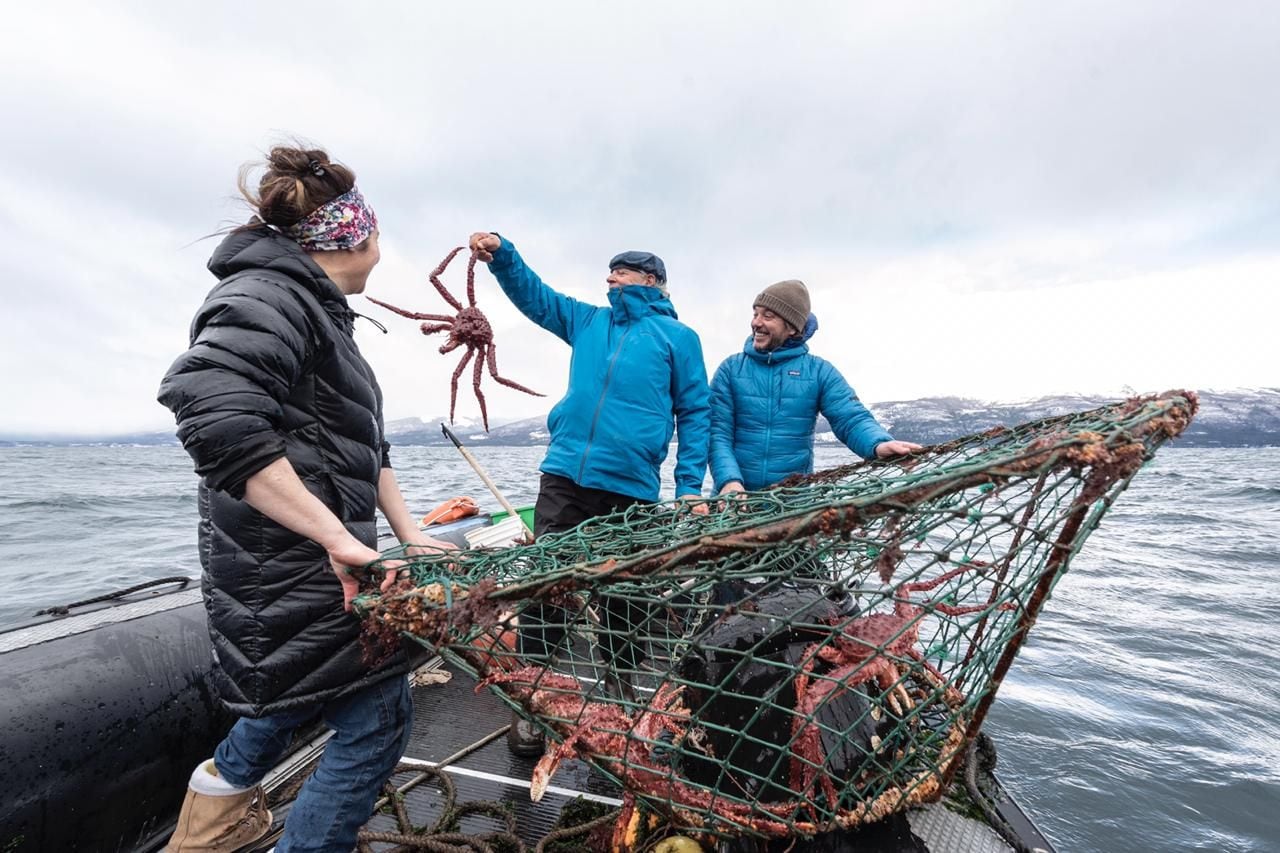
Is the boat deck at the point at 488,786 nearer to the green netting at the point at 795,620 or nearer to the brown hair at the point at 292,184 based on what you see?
the green netting at the point at 795,620

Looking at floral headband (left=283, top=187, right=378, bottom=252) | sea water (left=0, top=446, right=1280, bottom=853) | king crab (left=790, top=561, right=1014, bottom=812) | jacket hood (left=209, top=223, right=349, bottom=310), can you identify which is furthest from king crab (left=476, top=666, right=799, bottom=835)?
sea water (left=0, top=446, right=1280, bottom=853)

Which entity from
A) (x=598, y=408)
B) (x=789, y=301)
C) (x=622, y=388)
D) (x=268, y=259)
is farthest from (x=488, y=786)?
(x=789, y=301)

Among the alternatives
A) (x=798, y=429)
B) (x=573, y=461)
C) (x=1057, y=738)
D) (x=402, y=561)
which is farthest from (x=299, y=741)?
(x=1057, y=738)

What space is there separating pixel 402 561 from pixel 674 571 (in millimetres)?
819

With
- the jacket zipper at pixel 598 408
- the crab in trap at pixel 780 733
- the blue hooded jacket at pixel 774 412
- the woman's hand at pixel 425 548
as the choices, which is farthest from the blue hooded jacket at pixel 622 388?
the crab in trap at pixel 780 733

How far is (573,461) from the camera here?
324cm

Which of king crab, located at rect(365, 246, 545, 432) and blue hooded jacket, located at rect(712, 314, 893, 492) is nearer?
king crab, located at rect(365, 246, 545, 432)

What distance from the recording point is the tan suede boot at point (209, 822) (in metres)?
2.06

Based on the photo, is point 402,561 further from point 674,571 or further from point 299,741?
point 299,741

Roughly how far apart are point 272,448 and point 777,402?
3068 millimetres

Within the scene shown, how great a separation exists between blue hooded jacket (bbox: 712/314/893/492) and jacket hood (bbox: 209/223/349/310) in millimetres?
2602

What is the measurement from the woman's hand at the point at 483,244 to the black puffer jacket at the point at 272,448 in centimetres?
139

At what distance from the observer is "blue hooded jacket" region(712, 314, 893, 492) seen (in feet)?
12.8

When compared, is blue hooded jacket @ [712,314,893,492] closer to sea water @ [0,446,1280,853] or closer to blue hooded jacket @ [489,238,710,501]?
blue hooded jacket @ [489,238,710,501]
